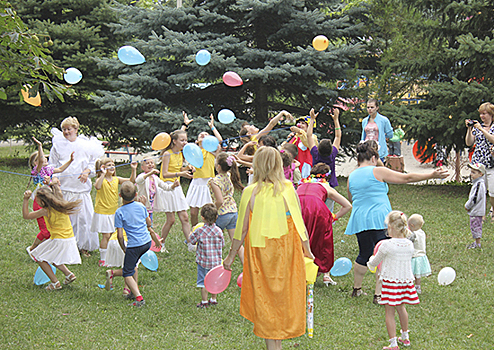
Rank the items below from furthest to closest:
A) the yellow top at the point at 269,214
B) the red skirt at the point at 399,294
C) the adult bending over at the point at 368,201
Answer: the adult bending over at the point at 368,201, the red skirt at the point at 399,294, the yellow top at the point at 269,214

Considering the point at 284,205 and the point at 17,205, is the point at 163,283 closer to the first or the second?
the point at 284,205

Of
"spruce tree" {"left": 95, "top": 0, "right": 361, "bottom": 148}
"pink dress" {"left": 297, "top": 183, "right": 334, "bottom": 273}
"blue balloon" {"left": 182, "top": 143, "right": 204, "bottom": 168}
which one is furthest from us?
"spruce tree" {"left": 95, "top": 0, "right": 361, "bottom": 148}

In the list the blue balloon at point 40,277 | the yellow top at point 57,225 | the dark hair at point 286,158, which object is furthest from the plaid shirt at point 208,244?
the blue balloon at point 40,277

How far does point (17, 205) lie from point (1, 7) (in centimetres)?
673

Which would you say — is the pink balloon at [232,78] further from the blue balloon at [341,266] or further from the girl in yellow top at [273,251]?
the girl in yellow top at [273,251]

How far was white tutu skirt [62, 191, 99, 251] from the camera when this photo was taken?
Result: 699 centimetres

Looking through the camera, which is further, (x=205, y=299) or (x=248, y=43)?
(x=248, y=43)

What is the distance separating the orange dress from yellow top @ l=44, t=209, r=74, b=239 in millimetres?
2768

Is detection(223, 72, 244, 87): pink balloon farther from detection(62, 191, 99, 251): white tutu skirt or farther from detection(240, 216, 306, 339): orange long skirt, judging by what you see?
detection(240, 216, 306, 339): orange long skirt

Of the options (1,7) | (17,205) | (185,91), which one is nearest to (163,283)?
(1,7)

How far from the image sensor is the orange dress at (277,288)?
387cm

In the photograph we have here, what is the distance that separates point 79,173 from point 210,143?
193 cm

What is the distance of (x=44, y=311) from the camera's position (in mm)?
5047

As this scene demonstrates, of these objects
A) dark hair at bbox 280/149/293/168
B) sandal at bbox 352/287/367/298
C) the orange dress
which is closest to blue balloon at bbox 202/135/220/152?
dark hair at bbox 280/149/293/168
